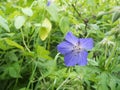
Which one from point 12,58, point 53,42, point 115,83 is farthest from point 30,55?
point 115,83

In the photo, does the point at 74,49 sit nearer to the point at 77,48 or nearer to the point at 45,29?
the point at 77,48

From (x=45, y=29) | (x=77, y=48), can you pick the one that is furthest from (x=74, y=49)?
(x=45, y=29)

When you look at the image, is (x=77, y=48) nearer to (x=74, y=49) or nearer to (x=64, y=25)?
(x=74, y=49)

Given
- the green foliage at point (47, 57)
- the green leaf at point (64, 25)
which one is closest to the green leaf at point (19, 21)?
the green foliage at point (47, 57)

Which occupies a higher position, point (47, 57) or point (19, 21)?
point (19, 21)

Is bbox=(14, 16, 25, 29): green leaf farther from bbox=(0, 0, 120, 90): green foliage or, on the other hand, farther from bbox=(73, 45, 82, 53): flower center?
bbox=(73, 45, 82, 53): flower center

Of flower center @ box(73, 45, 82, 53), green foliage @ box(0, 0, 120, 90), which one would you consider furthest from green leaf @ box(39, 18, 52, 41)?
flower center @ box(73, 45, 82, 53)

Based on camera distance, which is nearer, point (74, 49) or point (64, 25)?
point (74, 49)

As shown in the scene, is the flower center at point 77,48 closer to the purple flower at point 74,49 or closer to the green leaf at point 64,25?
the purple flower at point 74,49
